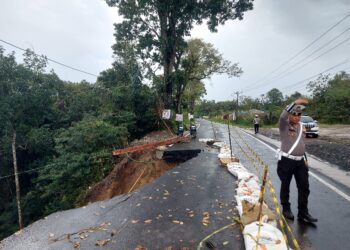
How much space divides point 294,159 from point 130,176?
34.3 feet

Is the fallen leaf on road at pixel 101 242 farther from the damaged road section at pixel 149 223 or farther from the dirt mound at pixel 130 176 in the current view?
the dirt mound at pixel 130 176

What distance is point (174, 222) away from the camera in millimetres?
5516

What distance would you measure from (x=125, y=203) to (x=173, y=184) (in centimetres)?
180

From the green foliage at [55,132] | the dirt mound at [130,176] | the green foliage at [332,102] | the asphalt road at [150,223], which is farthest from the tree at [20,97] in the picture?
the green foliage at [332,102]

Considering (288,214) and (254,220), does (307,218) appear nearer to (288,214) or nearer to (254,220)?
(288,214)

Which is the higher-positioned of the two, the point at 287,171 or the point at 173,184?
the point at 287,171

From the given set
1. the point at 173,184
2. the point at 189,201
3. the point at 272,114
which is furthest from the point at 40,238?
the point at 272,114

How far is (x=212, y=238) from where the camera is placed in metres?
4.77

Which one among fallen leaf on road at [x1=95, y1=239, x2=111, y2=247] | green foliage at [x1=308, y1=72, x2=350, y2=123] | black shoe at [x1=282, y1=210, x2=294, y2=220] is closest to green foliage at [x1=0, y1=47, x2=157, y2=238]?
fallen leaf on road at [x1=95, y1=239, x2=111, y2=247]

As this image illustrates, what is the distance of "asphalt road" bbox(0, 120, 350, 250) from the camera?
4730mm

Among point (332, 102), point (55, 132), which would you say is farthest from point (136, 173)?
point (332, 102)

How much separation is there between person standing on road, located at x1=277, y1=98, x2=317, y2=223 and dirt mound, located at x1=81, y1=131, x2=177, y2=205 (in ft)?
27.8

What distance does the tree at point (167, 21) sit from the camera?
856 inches

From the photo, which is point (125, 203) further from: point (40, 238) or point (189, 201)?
point (40, 238)
